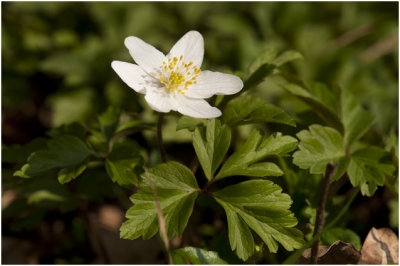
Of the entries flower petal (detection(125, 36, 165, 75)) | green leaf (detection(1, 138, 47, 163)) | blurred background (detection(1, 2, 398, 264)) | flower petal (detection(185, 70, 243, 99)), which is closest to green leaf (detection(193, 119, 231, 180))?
flower petal (detection(185, 70, 243, 99))

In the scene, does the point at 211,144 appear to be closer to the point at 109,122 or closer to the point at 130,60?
the point at 109,122

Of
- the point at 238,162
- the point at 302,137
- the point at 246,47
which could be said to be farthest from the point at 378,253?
the point at 246,47

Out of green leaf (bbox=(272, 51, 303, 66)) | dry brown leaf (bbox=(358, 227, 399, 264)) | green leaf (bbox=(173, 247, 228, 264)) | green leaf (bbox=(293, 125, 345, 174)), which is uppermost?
green leaf (bbox=(272, 51, 303, 66))

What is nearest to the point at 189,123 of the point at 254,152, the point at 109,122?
the point at 254,152

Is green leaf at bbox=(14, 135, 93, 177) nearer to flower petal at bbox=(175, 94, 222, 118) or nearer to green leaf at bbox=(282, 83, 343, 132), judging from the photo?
flower petal at bbox=(175, 94, 222, 118)

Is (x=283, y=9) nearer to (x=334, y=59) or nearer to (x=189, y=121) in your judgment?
(x=334, y=59)
